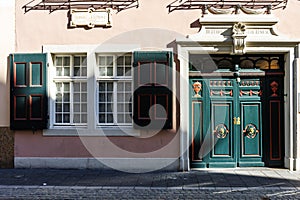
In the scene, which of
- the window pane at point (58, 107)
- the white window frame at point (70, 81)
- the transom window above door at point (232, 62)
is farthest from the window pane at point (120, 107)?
the transom window above door at point (232, 62)

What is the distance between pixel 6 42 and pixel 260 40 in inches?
236

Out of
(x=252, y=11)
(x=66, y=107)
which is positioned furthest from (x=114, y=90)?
(x=252, y=11)

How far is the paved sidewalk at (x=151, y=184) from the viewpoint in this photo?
6898 millimetres

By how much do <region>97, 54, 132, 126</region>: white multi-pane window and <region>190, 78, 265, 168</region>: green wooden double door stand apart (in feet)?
5.11

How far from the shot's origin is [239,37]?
8.80 metres

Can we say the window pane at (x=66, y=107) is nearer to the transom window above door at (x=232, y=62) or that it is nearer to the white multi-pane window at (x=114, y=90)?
the white multi-pane window at (x=114, y=90)

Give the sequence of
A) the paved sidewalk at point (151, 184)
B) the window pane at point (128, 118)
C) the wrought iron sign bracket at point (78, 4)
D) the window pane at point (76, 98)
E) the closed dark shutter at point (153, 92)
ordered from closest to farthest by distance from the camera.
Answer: the paved sidewalk at point (151, 184)
the closed dark shutter at point (153, 92)
the wrought iron sign bracket at point (78, 4)
the window pane at point (128, 118)
the window pane at point (76, 98)

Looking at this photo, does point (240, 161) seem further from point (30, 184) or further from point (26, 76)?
point (26, 76)

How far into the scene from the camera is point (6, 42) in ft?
30.5

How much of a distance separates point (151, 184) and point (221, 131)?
2.50 meters

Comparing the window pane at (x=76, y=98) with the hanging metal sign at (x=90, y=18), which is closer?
the hanging metal sign at (x=90, y=18)

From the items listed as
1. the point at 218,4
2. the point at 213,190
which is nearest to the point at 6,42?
the point at 218,4

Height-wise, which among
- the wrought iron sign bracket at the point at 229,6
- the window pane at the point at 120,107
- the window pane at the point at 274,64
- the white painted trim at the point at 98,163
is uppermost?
the wrought iron sign bracket at the point at 229,6

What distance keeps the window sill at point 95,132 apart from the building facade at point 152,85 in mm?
25
